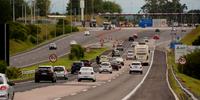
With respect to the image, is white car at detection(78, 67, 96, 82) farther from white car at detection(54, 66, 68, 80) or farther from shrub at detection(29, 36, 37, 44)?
shrub at detection(29, 36, 37, 44)

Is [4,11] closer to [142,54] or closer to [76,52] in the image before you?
[76,52]

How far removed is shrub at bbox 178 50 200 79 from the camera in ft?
283

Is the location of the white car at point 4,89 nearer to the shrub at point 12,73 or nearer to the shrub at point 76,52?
the shrub at point 12,73

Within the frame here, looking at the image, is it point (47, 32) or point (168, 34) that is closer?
point (47, 32)

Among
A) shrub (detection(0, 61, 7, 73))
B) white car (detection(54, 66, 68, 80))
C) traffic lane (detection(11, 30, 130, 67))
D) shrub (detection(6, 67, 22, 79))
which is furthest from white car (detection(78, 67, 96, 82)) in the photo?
traffic lane (detection(11, 30, 130, 67))

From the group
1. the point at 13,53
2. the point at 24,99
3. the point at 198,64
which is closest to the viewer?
the point at 24,99

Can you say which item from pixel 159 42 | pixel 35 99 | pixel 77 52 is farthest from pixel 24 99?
pixel 159 42

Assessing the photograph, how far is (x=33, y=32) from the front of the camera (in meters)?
156

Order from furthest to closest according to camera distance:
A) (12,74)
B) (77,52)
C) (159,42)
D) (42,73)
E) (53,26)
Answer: (53,26) < (159,42) < (77,52) < (12,74) < (42,73)

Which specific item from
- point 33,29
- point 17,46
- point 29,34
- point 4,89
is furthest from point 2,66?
point 33,29

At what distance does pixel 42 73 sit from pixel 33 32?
104 metres


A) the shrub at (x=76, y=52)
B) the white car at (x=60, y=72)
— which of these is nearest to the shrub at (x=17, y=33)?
the shrub at (x=76, y=52)

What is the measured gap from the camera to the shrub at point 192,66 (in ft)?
283

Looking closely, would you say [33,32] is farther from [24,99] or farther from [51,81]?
[24,99]
